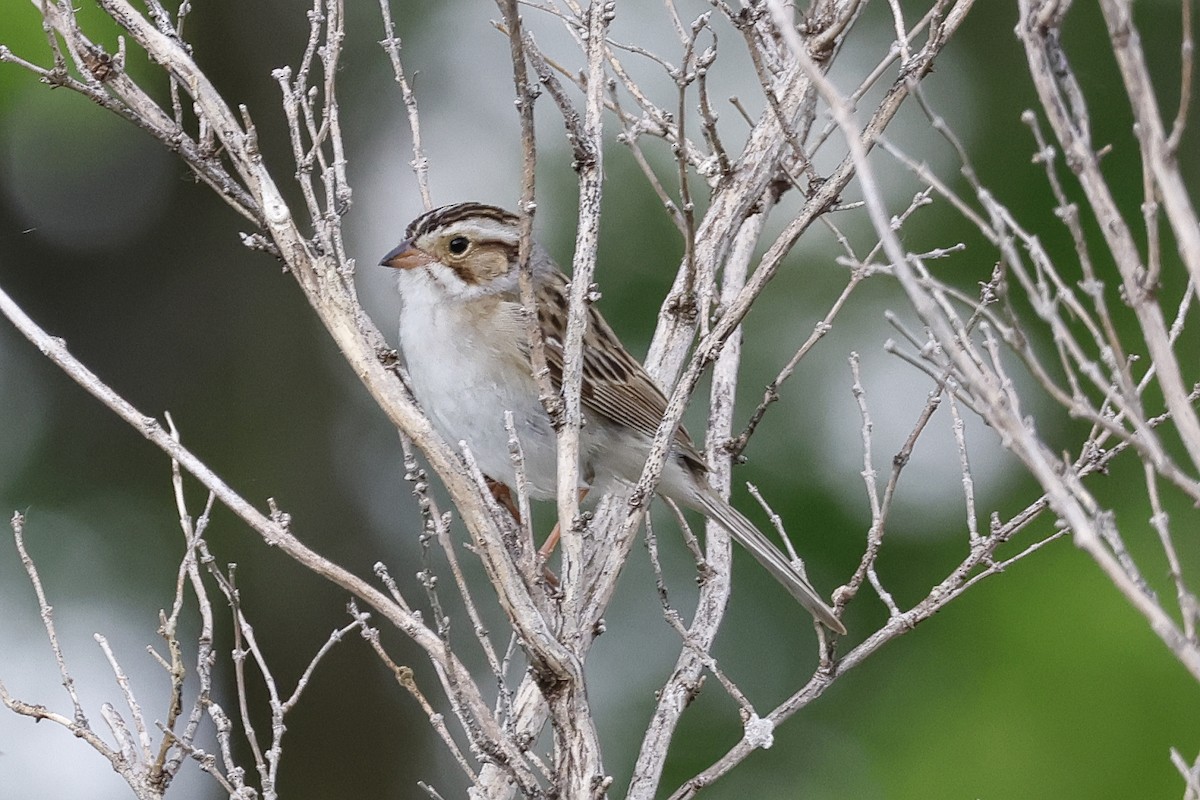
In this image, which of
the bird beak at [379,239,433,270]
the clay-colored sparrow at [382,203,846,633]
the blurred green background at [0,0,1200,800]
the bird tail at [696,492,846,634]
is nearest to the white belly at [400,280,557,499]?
the clay-colored sparrow at [382,203,846,633]

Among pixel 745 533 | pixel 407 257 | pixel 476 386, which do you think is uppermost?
pixel 407 257

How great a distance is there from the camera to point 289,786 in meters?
6.71

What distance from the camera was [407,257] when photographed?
4016 mm

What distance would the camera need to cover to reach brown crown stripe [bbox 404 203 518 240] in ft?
12.9

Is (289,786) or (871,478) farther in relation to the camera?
(289,786)

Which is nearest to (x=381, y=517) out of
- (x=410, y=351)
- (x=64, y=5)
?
(x=410, y=351)

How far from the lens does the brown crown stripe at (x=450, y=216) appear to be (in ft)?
12.9

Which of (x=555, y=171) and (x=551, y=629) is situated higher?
(x=555, y=171)

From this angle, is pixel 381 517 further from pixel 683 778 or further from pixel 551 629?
pixel 551 629

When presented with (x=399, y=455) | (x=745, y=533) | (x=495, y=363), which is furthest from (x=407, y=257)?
(x=399, y=455)

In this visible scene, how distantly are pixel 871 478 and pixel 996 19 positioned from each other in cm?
430

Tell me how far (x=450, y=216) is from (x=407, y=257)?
0.58 ft

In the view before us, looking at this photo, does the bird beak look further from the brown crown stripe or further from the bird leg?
the bird leg

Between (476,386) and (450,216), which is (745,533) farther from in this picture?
(450,216)
